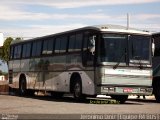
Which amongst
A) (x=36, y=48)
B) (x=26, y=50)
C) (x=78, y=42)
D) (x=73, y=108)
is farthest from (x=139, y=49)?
(x=26, y=50)

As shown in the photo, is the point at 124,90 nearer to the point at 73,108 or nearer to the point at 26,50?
the point at 73,108

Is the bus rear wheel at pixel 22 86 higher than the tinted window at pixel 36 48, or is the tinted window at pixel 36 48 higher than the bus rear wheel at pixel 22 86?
the tinted window at pixel 36 48

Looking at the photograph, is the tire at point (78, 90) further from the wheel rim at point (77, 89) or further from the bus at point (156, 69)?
the bus at point (156, 69)

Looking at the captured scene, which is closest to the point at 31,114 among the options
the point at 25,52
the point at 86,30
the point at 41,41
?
the point at 86,30

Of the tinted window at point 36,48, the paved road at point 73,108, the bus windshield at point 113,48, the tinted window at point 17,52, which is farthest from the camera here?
the tinted window at point 17,52

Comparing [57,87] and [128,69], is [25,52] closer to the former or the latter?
[57,87]

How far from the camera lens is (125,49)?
20.1 m

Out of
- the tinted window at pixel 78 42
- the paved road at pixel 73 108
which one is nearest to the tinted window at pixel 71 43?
the tinted window at pixel 78 42

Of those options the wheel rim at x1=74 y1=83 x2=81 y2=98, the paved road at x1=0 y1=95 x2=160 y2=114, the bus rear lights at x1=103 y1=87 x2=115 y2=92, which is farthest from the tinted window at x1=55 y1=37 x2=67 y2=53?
the paved road at x1=0 y1=95 x2=160 y2=114

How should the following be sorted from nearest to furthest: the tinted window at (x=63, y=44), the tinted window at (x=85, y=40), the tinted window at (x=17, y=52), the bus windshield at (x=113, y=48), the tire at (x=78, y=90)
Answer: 1. the bus windshield at (x=113, y=48)
2. the tinted window at (x=85, y=40)
3. the tire at (x=78, y=90)
4. the tinted window at (x=63, y=44)
5. the tinted window at (x=17, y=52)

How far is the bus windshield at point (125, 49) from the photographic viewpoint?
1978 cm

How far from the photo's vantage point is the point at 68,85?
22.1 meters

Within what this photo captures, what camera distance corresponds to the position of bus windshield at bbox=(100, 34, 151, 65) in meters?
19.8

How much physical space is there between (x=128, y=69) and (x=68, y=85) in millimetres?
3208
